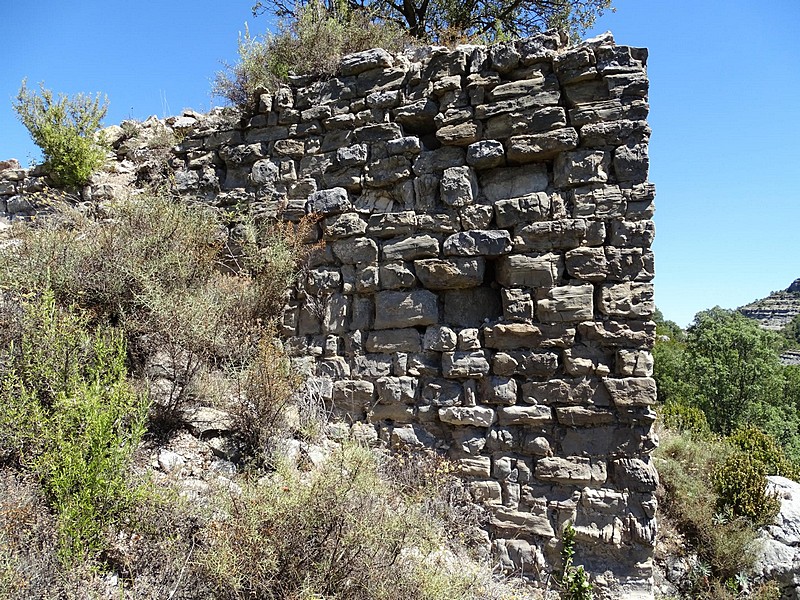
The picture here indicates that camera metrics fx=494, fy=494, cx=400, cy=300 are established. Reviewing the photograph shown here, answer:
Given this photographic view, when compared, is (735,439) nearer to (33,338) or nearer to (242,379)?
(242,379)

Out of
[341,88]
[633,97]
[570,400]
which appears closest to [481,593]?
[570,400]

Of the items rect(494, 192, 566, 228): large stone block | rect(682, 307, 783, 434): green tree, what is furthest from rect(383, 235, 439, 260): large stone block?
rect(682, 307, 783, 434): green tree

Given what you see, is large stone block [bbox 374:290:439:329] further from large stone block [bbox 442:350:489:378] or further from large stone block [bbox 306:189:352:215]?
large stone block [bbox 306:189:352:215]

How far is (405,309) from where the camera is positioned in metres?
4.34

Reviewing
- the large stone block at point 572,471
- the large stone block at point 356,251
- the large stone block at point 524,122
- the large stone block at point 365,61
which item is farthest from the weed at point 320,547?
the large stone block at point 365,61

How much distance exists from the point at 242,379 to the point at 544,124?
126 inches

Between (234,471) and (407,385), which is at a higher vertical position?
(407,385)

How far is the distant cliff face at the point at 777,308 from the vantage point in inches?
2297

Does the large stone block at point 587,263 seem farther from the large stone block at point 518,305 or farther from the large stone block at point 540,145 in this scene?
the large stone block at point 540,145

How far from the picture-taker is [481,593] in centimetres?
327

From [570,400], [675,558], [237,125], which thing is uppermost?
[237,125]

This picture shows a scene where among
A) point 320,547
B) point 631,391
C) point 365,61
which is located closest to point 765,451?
point 631,391

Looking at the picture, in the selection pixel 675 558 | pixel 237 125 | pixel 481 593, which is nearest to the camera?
pixel 481 593

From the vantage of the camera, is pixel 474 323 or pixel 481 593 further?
pixel 474 323
